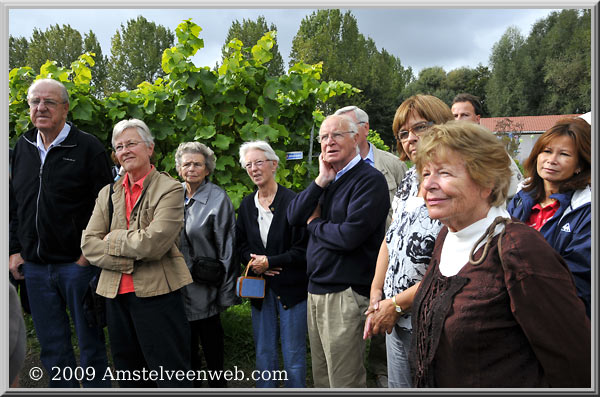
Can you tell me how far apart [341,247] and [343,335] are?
557 millimetres

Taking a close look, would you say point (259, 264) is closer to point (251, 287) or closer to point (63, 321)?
point (251, 287)

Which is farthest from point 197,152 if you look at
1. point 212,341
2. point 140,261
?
point 212,341

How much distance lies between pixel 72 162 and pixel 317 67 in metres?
2.66

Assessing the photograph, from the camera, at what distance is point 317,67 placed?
4637 mm

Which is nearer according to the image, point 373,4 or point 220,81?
point 373,4

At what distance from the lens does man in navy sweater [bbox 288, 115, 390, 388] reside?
8.70ft

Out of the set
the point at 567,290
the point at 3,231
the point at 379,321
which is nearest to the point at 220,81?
the point at 3,231

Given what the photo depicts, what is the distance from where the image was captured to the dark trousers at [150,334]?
2779 mm

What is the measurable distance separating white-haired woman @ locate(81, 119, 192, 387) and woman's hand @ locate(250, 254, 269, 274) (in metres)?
0.53

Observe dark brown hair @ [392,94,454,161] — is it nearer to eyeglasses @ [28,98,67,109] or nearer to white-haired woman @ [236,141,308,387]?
white-haired woman @ [236,141,308,387]

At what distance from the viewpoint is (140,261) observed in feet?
9.18

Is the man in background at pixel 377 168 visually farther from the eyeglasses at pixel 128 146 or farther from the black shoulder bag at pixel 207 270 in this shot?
the eyeglasses at pixel 128 146

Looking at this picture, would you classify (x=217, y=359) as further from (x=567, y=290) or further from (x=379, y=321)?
(x=567, y=290)

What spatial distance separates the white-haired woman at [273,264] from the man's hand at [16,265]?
5.67 feet
